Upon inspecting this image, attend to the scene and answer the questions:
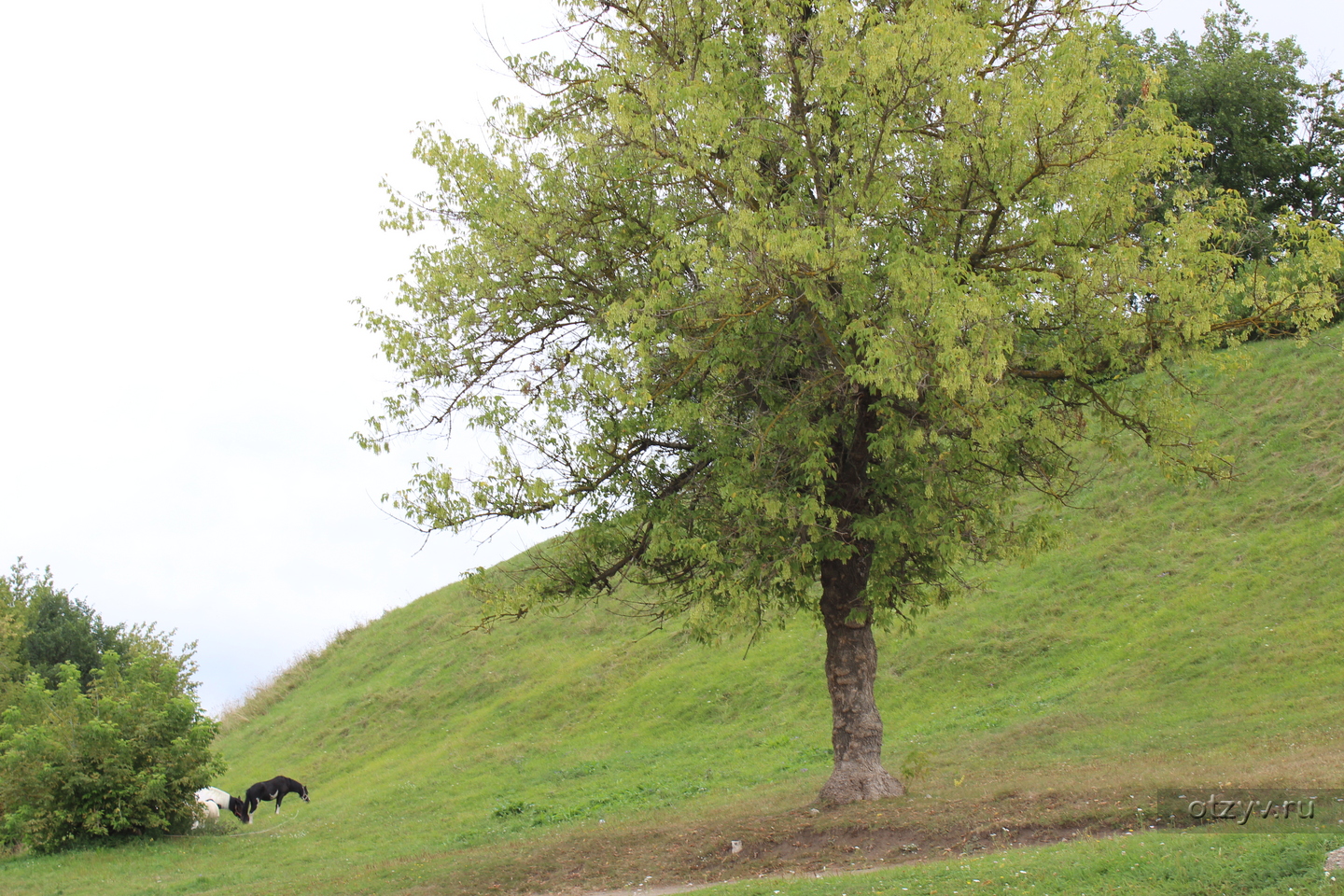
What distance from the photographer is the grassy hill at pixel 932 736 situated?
39.1ft

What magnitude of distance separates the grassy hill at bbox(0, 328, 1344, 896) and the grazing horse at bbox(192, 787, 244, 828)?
2.58ft

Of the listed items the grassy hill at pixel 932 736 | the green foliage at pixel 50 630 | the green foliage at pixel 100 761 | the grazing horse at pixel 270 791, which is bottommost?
the grassy hill at pixel 932 736

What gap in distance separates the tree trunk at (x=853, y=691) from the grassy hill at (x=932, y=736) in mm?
629

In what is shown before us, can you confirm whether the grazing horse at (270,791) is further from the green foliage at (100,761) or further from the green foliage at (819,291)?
the green foliage at (819,291)

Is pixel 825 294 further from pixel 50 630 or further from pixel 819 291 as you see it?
pixel 50 630

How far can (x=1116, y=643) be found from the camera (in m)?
22.9

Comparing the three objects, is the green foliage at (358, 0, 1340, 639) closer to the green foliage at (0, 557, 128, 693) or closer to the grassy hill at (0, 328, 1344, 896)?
the grassy hill at (0, 328, 1344, 896)

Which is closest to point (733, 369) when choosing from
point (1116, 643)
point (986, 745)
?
point (986, 745)

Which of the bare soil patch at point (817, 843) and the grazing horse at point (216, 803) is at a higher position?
the grazing horse at point (216, 803)

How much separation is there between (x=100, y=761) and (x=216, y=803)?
16.0 ft

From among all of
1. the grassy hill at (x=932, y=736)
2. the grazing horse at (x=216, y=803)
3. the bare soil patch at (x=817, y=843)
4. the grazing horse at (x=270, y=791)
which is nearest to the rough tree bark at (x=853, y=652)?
the bare soil patch at (x=817, y=843)

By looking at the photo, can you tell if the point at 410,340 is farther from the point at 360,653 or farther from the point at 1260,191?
the point at 1260,191

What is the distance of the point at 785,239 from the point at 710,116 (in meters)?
2.05

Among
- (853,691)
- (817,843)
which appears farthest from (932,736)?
(817,843)
